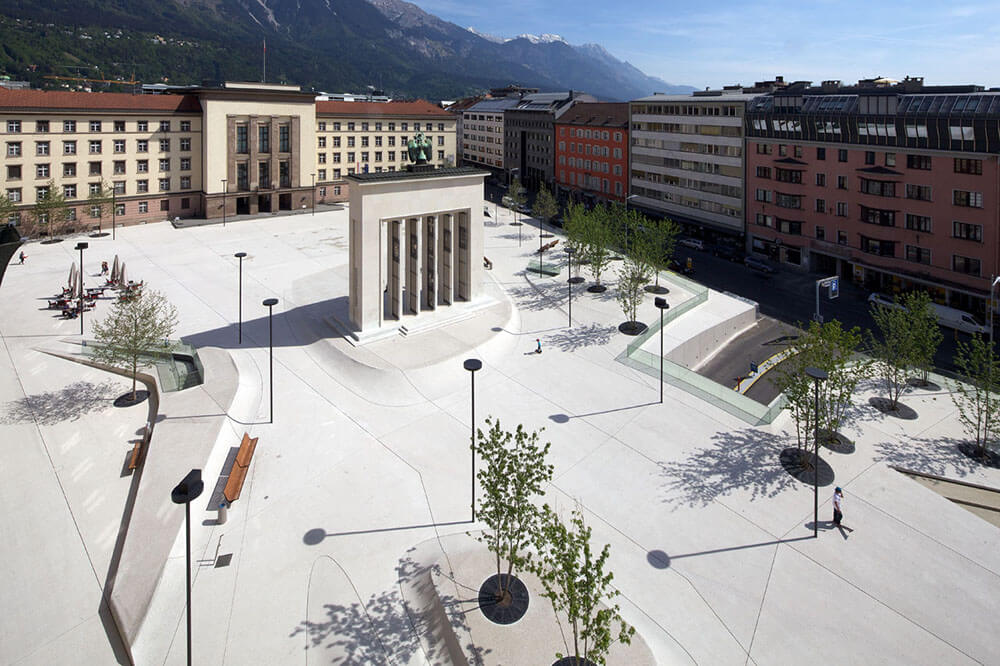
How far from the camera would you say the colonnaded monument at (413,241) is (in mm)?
37375

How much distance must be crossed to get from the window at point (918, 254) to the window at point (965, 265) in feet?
8.09

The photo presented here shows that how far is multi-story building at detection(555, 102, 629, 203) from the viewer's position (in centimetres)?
10162

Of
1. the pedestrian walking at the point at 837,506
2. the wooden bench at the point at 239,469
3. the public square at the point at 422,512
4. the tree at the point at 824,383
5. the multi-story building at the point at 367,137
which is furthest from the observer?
the multi-story building at the point at 367,137

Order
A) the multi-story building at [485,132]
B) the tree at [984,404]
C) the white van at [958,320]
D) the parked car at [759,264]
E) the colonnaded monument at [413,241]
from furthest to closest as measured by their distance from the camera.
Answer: the multi-story building at [485,132], the parked car at [759,264], the white van at [958,320], the colonnaded monument at [413,241], the tree at [984,404]

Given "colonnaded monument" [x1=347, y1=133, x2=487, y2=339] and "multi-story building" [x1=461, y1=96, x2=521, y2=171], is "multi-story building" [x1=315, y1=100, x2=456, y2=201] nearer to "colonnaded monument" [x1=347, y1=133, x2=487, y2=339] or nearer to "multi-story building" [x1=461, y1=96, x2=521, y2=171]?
"multi-story building" [x1=461, y1=96, x2=521, y2=171]

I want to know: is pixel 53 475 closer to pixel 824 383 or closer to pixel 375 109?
pixel 824 383

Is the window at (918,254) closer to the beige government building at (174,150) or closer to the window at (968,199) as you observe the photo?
the window at (968,199)

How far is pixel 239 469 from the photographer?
25266 mm

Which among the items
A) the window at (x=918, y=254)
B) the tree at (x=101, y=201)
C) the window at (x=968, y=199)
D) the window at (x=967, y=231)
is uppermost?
the tree at (x=101, y=201)

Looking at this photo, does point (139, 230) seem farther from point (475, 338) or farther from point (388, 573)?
point (388, 573)

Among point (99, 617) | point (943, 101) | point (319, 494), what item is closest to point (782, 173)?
point (943, 101)

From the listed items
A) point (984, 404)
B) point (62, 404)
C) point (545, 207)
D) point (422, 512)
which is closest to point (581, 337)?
point (422, 512)

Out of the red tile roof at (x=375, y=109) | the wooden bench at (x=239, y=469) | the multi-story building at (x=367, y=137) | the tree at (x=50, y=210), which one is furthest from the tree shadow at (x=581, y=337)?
the red tile roof at (x=375, y=109)

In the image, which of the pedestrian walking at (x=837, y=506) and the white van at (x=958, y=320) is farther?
the white van at (x=958, y=320)
